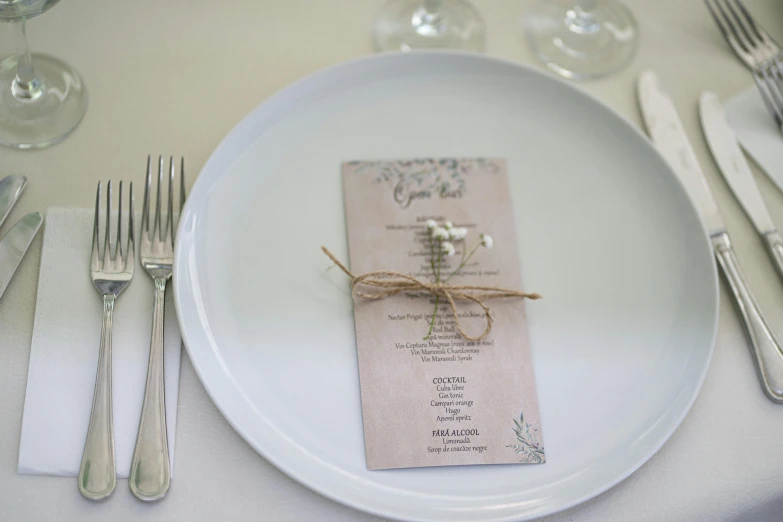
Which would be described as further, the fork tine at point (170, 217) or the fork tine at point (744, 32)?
the fork tine at point (744, 32)

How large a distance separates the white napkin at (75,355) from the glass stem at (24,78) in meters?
0.15

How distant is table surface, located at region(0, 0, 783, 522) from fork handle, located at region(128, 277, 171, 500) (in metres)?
0.02

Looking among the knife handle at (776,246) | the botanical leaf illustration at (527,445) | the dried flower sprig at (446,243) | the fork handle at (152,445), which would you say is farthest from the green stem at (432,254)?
the knife handle at (776,246)

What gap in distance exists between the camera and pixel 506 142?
2.44ft

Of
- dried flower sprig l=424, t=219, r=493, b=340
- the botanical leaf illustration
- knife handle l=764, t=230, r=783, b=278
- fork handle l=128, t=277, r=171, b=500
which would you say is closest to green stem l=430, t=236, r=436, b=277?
dried flower sprig l=424, t=219, r=493, b=340

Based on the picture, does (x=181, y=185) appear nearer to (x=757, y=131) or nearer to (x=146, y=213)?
(x=146, y=213)

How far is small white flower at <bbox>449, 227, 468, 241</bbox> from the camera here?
68 centimetres

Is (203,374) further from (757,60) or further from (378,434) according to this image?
(757,60)

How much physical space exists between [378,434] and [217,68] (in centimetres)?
45

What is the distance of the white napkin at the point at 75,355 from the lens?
1.90 ft

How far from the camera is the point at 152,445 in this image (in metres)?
0.58

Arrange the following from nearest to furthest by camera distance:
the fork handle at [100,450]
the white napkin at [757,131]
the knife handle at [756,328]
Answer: the fork handle at [100,450] → the knife handle at [756,328] → the white napkin at [757,131]

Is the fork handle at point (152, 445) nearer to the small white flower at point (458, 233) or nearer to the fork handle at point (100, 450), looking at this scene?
the fork handle at point (100, 450)

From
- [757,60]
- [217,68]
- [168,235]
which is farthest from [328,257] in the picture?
[757,60]
